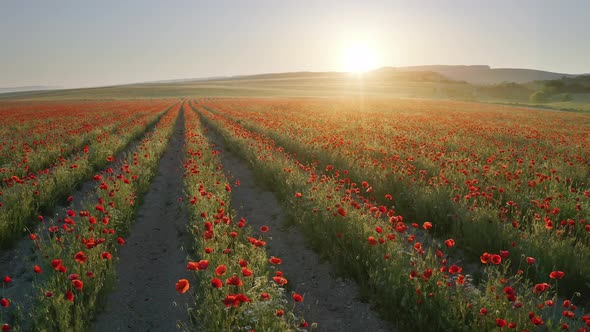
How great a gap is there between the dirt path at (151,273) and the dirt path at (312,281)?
1478 mm

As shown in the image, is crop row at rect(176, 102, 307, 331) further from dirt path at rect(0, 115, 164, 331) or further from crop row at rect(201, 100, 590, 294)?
crop row at rect(201, 100, 590, 294)

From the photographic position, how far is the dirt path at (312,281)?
13.6ft

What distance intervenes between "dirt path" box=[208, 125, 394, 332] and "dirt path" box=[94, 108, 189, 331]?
148 centimetres

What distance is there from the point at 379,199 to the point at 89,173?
7957 mm

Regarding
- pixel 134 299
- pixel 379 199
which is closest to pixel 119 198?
pixel 134 299

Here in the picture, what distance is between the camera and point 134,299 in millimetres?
4527

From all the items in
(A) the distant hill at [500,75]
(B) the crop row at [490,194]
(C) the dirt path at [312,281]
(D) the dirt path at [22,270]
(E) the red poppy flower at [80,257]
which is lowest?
(C) the dirt path at [312,281]

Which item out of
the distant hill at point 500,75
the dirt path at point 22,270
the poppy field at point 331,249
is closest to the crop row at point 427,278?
the poppy field at point 331,249

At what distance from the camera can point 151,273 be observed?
5164mm

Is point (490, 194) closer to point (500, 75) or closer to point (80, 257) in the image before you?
point (80, 257)

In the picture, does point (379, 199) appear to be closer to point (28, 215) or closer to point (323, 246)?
point (323, 246)

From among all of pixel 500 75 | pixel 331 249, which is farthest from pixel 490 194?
pixel 500 75

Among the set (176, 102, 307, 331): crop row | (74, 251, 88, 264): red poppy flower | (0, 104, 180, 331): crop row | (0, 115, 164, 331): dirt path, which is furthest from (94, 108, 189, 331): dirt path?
(74, 251, 88, 264): red poppy flower

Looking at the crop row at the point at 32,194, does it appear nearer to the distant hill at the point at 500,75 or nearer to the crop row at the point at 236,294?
the crop row at the point at 236,294
